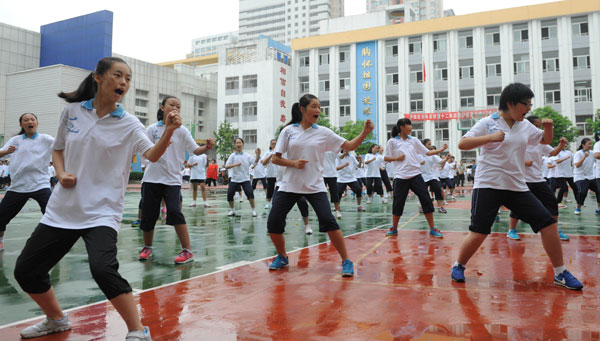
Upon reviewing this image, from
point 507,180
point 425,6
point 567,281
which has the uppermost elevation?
point 425,6

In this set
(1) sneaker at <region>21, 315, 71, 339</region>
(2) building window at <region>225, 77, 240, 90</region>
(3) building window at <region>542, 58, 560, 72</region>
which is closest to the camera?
(1) sneaker at <region>21, 315, 71, 339</region>

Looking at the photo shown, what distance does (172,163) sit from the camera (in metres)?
5.25

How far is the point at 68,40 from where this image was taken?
4253 cm

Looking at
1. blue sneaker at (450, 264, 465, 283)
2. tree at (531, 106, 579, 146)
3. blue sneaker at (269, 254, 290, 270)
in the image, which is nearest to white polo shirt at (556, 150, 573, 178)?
blue sneaker at (450, 264, 465, 283)

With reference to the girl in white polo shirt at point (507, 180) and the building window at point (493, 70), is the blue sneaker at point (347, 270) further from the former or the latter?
the building window at point (493, 70)

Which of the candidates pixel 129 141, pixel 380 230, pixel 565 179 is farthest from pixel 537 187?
pixel 565 179

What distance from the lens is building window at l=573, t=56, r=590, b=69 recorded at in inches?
1460

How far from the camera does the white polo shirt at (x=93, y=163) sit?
2.54m

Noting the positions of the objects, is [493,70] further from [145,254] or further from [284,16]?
[284,16]

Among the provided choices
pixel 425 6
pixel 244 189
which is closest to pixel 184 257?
pixel 244 189

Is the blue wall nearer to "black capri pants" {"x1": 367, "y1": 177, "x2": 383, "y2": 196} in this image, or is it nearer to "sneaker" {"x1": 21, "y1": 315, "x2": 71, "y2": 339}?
"black capri pants" {"x1": 367, "y1": 177, "x2": 383, "y2": 196}

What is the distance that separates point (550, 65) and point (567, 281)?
133ft

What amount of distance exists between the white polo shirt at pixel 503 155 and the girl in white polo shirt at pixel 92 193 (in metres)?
2.81

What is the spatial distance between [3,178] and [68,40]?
23.5 metres
